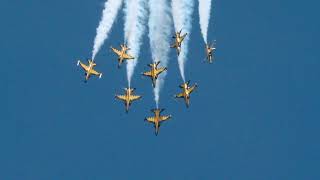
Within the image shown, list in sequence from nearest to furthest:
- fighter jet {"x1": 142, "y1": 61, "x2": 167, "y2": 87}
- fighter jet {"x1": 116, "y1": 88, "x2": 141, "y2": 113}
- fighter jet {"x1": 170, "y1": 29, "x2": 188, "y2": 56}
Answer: fighter jet {"x1": 170, "y1": 29, "x2": 188, "y2": 56}
fighter jet {"x1": 142, "y1": 61, "x2": 167, "y2": 87}
fighter jet {"x1": 116, "y1": 88, "x2": 141, "y2": 113}

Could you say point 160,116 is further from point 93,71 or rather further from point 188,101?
point 93,71

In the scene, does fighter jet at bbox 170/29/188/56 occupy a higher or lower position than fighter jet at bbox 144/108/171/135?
higher

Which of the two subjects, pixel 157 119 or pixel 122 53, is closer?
pixel 122 53

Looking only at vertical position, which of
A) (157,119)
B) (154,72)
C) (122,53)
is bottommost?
(157,119)

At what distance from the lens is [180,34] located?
251 ft

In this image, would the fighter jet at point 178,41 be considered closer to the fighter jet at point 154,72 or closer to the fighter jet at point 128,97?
the fighter jet at point 154,72

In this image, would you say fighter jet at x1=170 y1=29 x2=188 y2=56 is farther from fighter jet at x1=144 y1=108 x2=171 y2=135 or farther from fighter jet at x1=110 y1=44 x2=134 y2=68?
fighter jet at x1=144 y1=108 x2=171 y2=135

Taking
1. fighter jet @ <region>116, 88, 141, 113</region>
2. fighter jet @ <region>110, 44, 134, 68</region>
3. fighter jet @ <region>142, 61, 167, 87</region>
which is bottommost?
fighter jet @ <region>116, 88, 141, 113</region>

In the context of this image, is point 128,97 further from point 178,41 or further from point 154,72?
point 178,41

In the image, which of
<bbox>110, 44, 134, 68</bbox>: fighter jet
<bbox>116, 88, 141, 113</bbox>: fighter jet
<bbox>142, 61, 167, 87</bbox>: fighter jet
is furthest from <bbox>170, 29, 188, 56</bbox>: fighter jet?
<bbox>116, 88, 141, 113</bbox>: fighter jet

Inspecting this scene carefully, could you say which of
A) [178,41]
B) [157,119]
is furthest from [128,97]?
[178,41]

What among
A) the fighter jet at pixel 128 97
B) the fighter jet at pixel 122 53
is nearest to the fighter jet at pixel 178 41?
the fighter jet at pixel 122 53

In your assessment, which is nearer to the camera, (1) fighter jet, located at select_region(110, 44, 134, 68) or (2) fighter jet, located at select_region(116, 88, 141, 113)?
(1) fighter jet, located at select_region(110, 44, 134, 68)

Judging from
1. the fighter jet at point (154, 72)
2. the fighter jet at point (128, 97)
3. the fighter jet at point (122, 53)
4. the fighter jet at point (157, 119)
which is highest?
the fighter jet at point (122, 53)
